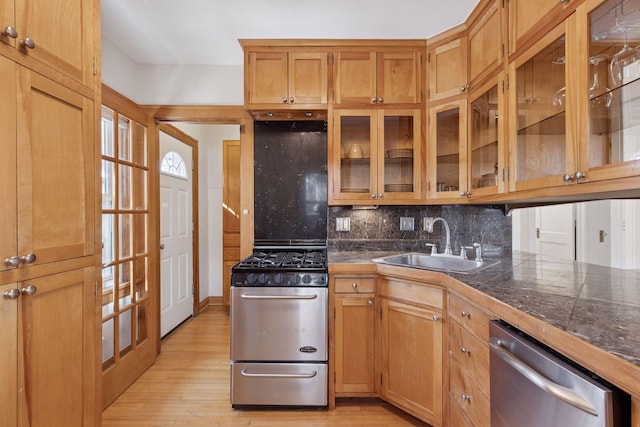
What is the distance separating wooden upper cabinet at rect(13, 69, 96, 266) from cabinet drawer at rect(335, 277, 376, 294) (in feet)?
4.38

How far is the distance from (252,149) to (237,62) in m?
0.73

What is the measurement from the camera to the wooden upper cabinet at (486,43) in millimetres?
1724

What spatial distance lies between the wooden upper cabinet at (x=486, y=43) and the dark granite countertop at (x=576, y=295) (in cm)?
112

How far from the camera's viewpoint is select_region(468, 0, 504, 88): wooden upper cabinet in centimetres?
172

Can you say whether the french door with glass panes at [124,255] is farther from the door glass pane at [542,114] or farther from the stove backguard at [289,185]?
the door glass pane at [542,114]

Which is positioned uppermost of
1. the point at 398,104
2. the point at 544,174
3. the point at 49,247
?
the point at 398,104

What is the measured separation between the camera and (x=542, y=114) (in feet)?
4.76

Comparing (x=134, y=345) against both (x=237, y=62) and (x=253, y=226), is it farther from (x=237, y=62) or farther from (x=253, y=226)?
(x=237, y=62)

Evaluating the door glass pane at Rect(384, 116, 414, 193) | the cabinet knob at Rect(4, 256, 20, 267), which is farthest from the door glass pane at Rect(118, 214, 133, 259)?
the door glass pane at Rect(384, 116, 414, 193)

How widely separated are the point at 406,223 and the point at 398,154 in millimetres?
593

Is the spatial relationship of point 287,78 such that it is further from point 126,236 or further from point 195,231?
point 195,231

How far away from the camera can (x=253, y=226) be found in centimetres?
273

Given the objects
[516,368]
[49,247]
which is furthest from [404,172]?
[49,247]

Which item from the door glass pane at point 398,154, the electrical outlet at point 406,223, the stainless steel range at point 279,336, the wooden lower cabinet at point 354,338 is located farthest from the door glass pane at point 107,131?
the electrical outlet at point 406,223
